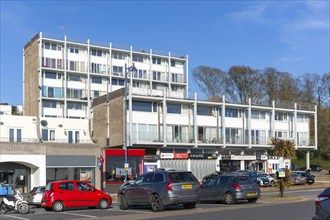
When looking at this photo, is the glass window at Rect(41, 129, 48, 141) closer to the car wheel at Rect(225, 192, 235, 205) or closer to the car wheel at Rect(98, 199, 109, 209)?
the car wheel at Rect(98, 199, 109, 209)

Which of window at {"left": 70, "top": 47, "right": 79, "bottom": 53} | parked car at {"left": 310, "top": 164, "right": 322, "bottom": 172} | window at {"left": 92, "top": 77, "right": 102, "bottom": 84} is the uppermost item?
window at {"left": 70, "top": 47, "right": 79, "bottom": 53}

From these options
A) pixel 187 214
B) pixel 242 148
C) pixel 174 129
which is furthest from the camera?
pixel 242 148

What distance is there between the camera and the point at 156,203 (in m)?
21.2

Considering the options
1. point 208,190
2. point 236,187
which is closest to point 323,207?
point 236,187

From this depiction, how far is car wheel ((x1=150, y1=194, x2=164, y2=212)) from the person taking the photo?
2105 centimetres

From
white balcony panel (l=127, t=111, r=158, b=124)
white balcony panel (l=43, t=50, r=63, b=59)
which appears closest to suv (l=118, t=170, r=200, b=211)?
white balcony panel (l=127, t=111, r=158, b=124)

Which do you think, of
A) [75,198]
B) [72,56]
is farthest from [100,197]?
[72,56]

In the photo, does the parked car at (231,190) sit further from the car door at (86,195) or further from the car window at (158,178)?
the car door at (86,195)

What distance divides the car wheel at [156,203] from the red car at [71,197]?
14.0 feet

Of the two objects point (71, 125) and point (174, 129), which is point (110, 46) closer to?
point (174, 129)

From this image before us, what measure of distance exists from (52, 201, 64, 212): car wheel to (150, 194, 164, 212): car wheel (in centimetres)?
511

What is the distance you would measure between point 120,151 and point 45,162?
8673mm

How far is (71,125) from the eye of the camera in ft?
172

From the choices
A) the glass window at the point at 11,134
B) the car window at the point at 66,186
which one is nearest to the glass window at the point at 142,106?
the glass window at the point at 11,134
